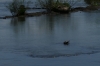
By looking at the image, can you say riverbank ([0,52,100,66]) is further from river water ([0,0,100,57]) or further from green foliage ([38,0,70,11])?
green foliage ([38,0,70,11])

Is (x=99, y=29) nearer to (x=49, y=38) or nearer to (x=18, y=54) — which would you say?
(x=49, y=38)

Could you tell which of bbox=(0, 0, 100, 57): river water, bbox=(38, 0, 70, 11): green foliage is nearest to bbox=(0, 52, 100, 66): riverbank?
bbox=(0, 0, 100, 57): river water

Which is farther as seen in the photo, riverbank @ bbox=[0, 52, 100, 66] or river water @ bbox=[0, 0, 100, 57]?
river water @ bbox=[0, 0, 100, 57]

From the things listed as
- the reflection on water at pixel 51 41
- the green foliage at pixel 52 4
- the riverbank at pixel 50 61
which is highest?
the riverbank at pixel 50 61

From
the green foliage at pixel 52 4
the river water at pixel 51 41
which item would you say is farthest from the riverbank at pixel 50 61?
the green foliage at pixel 52 4

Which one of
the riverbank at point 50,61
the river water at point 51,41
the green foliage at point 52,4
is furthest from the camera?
the green foliage at point 52,4

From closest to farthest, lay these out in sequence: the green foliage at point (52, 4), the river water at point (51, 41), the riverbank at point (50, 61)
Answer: the riverbank at point (50, 61)
the river water at point (51, 41)
the green foliage at point (52, 4)

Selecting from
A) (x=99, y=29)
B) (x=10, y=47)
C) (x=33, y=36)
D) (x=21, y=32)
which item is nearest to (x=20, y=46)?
(x=10, y=47)

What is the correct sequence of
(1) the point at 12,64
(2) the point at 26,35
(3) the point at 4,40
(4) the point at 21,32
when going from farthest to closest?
(4) the point at 21,32, (2) the point at 26,35, (3) the point at 4,40, (1) the point at 12,64

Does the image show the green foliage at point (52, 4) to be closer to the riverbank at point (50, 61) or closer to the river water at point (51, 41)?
the river water at point (51, 41)

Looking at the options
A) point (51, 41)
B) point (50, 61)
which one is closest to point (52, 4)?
point (51, 41)

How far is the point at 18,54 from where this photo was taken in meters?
13.1

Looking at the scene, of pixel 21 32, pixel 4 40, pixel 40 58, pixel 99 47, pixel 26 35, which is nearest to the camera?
pixel 40 58

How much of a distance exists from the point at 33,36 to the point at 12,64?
6394 millimetres
